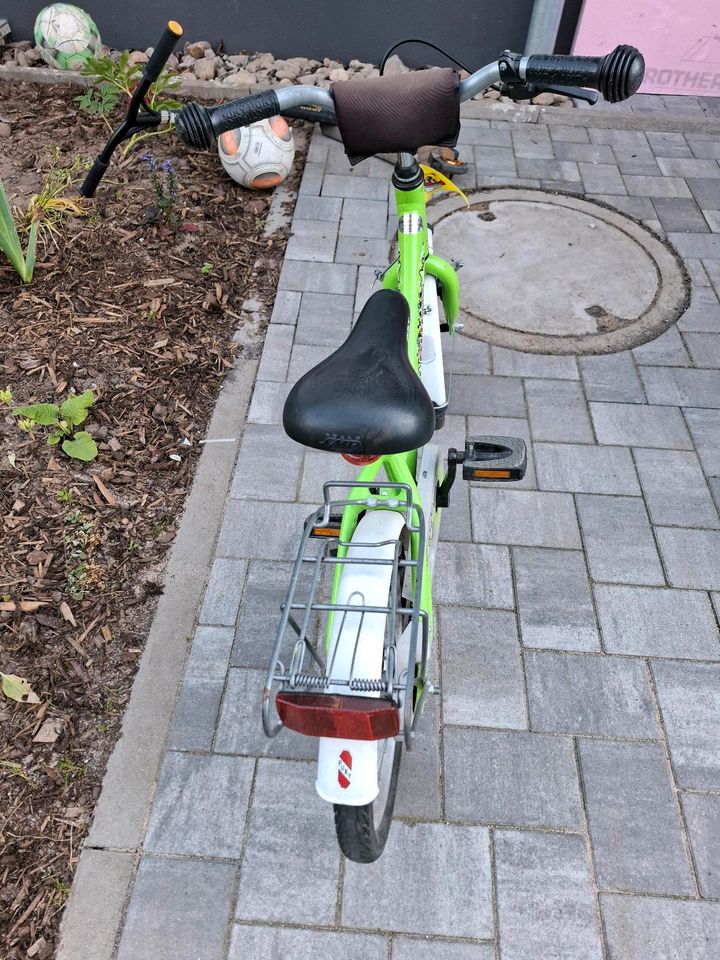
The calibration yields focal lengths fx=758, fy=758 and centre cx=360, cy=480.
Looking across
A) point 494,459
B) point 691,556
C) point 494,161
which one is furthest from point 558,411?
point 494,161

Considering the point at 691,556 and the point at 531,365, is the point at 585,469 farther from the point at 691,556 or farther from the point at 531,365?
the point at 531,365

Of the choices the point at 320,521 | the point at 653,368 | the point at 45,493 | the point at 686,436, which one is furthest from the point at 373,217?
the point at 320,521

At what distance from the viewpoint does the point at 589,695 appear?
104 inches

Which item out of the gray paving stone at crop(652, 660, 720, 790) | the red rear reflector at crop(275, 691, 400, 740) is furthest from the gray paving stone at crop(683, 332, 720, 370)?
the red rear reflector at crop(275, 691, 400, 740)

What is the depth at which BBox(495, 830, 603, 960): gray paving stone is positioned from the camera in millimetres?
2117

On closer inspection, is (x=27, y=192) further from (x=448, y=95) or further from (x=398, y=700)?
(x=398, y=700)

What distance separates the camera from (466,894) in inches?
86.8

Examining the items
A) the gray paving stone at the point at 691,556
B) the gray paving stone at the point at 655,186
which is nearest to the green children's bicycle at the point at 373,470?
the gray paving stone at the point at 691,556

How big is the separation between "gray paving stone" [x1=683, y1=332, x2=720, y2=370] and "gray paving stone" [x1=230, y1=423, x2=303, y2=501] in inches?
84.7

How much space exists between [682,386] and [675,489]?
74cm

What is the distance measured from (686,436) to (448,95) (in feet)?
6.93

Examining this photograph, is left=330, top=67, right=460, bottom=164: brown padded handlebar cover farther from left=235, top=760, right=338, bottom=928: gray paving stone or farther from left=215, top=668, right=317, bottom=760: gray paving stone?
left=235, top=760, right=338, bottom=928: gray paving stone

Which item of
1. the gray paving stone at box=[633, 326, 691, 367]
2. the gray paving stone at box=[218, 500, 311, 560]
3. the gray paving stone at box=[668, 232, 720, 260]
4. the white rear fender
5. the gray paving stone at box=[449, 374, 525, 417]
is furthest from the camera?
the gray paving stone at box=[668, 232, 720, 260]

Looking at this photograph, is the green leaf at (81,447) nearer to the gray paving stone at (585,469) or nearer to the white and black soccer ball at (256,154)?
the gray paving stone at (585,469)
